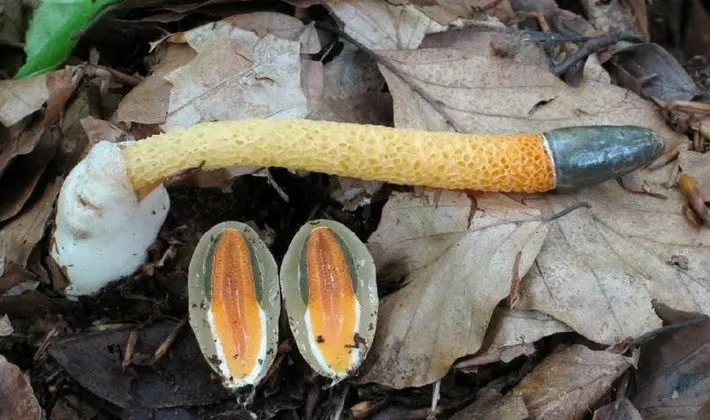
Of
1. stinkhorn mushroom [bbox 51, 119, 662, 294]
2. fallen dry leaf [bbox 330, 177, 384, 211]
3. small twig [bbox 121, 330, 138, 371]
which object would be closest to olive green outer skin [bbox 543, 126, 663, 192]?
stinkhorn mushroom [bbox 51, 119, 662, 294]

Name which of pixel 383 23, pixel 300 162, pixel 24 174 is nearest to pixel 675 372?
pixel 300 162

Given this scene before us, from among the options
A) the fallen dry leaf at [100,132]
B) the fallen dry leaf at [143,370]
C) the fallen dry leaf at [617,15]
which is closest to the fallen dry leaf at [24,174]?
the fallen dry leaf at [100,132]

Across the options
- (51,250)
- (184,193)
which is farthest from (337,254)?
(51,250)

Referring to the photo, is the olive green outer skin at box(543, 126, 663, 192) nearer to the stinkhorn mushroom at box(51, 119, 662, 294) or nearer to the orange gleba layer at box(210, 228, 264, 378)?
the stinkhorn mushroom at box(51, 119, 662, 294)

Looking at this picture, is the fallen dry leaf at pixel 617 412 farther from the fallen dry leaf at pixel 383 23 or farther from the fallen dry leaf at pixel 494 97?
the fallen dry leaf at pixel 383 23

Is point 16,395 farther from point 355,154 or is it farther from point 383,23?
point 383,23

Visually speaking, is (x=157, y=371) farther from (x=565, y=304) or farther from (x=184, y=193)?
(x=565, y=304)

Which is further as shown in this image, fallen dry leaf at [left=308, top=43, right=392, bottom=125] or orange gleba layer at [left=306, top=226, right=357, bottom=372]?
fallen dry leaf at [left=308, top=43, right=392, bottom=125]

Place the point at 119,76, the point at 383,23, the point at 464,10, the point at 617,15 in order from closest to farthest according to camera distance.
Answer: the point at 119,76 → the point at 383,23 → the point at 464,10 → the point at 617,15
